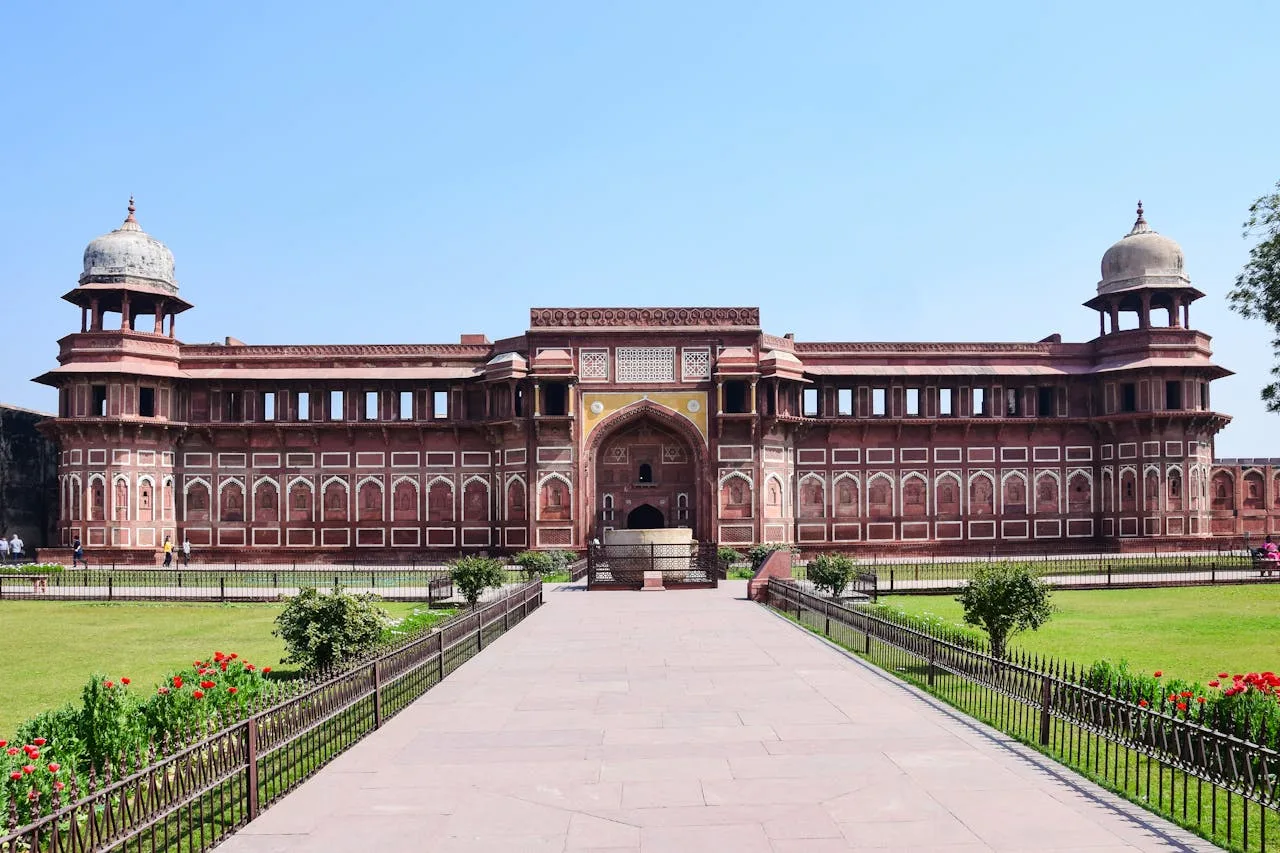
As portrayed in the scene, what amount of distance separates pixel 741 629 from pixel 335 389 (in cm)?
2404

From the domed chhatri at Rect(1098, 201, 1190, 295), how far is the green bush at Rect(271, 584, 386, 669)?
34.0 m

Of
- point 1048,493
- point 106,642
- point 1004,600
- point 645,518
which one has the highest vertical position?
point 1048,493

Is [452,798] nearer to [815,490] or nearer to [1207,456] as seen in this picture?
[815,490]

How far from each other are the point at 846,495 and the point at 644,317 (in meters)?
9.98

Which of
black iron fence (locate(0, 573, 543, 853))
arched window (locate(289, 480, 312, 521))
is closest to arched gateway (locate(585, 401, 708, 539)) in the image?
arched window (locate(289, 480, 312, 521))

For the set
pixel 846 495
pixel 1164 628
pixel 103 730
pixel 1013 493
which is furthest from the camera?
pixel 1013 493

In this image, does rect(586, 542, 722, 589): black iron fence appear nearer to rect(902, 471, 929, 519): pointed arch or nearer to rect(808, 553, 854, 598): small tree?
rect(808, 553, 854, 598): small tree

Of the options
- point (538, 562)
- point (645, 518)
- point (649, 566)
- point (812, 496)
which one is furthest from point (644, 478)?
point (649, 566)

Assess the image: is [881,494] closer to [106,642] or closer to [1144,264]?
[1144,264]

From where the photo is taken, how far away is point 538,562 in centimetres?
3014

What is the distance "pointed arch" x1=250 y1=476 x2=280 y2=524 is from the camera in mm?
36500

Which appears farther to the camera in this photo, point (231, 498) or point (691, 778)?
point (231, 498)

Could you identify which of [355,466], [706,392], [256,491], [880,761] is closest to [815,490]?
[706,392]

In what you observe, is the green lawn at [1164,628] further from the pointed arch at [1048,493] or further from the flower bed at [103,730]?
the pointed arch at [1048,493]
